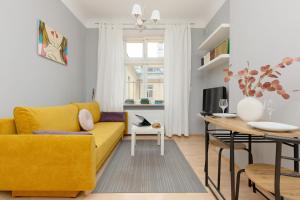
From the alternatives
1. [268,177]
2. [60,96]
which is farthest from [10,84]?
[268,177]

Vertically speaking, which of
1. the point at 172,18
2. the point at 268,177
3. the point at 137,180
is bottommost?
the point at 137,180

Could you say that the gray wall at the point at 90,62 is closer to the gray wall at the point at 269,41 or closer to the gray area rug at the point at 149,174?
the gray area rug at the point at 149,174

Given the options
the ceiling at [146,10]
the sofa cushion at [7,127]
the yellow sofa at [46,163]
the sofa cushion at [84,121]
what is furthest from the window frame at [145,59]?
the yellow sofa at [46,163]

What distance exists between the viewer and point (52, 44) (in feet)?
10.1

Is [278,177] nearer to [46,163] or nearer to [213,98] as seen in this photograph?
[46,163]

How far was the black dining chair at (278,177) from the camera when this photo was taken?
3.30ft

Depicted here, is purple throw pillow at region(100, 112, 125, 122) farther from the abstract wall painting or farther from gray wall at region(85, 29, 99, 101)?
the abstract wall painting

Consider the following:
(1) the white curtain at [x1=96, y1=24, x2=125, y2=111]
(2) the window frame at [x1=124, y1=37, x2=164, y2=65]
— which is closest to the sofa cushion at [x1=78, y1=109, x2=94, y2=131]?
(1) the white curtain at [x1=96, y1=24, x2=125, y2=111]

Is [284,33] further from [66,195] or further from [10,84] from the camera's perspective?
[10,84]

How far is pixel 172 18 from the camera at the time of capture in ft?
15.7

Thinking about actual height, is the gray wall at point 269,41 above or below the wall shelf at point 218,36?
below

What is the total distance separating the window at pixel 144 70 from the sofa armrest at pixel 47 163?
332 centimetres

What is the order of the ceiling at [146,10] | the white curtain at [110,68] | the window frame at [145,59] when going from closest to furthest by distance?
the ceiling at [146,10]
the white curtain at [110,68]
the window frame at [145,59]

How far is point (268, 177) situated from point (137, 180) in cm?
145
